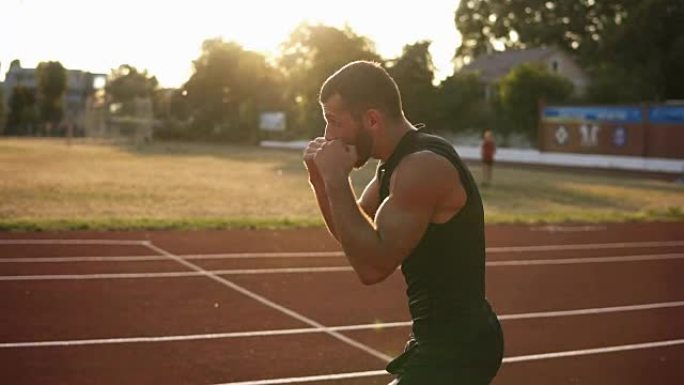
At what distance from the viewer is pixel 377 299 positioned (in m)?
9.66

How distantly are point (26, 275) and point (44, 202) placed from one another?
9.12 meters

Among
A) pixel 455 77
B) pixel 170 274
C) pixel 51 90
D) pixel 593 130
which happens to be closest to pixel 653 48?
pixel 455 77

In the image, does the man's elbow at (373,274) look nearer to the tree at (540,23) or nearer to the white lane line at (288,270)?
the white lane line at (288,270)

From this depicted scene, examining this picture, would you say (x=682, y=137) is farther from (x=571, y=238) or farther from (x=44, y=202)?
(x=44, y=202)

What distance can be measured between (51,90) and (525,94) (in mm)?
75647

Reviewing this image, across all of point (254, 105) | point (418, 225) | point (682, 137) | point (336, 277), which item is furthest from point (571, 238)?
point (254, 105)

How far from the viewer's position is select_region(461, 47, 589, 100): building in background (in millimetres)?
71438

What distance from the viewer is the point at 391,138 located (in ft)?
9.52

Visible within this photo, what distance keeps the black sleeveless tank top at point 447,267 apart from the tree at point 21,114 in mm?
98701

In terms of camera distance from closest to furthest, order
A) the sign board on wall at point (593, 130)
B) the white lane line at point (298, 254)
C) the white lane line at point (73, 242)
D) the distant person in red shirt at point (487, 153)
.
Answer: the white lane line at point (298, 254), the white lane line at point (73, 242), the distant person in red shirt at point (487, 153), the sign board on wall at point (593, 130)

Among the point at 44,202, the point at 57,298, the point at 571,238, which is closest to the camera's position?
the point at 57,298

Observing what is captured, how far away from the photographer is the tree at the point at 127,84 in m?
75.4

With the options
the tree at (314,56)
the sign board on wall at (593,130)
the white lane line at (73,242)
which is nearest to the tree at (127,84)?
the tree at (314,56)

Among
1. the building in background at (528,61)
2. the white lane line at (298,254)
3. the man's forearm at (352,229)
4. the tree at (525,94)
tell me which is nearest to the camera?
the man's forearm at (352,229)
